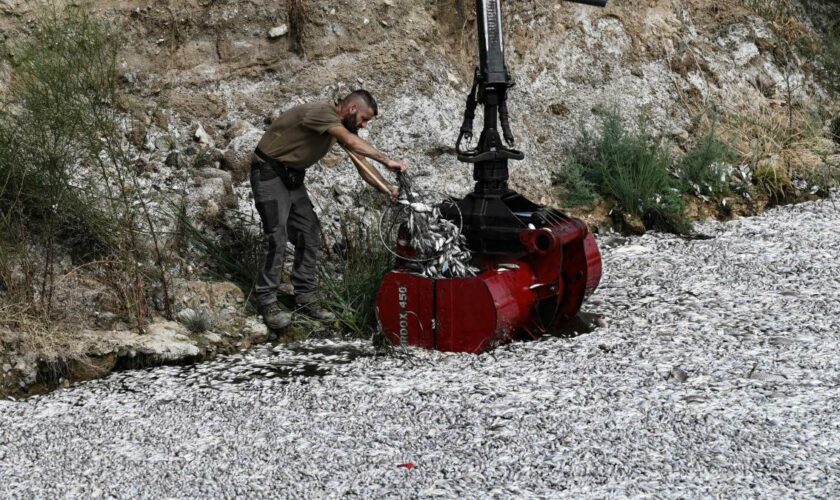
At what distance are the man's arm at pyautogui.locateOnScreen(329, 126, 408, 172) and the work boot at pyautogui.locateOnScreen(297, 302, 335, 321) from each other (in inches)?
38.0

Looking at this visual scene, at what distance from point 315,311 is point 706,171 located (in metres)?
4.12

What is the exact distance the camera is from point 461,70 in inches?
351

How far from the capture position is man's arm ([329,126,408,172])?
5.76m

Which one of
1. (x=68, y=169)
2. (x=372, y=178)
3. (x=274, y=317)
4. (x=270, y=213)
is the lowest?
(x=274, y=317)

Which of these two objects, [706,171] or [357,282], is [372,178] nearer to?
[357,282]

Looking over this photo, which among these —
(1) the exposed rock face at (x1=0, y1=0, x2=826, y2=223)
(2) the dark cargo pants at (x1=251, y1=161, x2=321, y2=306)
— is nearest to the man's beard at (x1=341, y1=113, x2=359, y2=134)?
(2) the dark cargo pants at (x1=251, y1=161, x2=321, y2=306)

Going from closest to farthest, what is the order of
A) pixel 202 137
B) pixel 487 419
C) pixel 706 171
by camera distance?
pixel 487 419 → pixel 202 137 → pixel 706 171

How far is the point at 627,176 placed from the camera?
850cm

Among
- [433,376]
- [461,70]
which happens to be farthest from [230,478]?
[461,70]

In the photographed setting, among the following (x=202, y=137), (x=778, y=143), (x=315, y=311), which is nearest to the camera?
(x=315, y=311)

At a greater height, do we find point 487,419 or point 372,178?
point 372,178

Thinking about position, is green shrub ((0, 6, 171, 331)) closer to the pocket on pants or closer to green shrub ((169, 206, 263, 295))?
green shrub ((169, 206, 263, 295))

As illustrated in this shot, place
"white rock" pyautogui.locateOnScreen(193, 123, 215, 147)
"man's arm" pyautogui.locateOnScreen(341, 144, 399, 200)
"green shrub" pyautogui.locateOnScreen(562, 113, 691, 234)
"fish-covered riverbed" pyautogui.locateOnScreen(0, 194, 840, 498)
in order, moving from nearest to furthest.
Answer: "fish-covered riverbed" pyautogui.locateOnScreen(0, 194, 840, 498), "man's arm" pyautogui.locateOnScreen(341, 144, 399, 200), "white rock" pyautogui.locateOnScreen(193, 123, 215, 147), "green shrub" pyautogui.locateOnScreen(562, 113, 691, 234)

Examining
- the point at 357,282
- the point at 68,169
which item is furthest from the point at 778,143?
the point at 68,169
